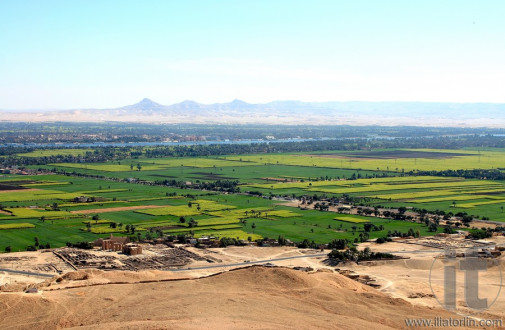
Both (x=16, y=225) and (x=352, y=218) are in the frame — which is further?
(x=352, y=218)

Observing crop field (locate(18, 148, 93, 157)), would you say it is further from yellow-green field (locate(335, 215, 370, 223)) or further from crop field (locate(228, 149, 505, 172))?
yellow-green field (locate(335, 215, 370, 223))

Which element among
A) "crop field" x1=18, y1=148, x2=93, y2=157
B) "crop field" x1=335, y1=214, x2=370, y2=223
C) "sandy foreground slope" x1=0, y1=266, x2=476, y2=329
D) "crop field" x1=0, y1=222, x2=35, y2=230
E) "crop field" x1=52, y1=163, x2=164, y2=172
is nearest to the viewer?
"sandy foreground slope" x1=0, y1=266, x2=476, y2=329

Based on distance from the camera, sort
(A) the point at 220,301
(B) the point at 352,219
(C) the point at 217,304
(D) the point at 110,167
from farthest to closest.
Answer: (D) the point at 110,167 → (B) the point at 352,219 → (A) the point at 220,301 → (C) the point at 217,304

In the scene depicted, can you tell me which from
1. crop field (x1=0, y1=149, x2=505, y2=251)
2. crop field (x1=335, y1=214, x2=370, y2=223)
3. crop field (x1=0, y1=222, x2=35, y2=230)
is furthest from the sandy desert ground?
crop field (x1=335, y1=214, x2=370, y2=223)

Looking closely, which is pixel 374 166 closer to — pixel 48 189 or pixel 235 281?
pixel 48 189

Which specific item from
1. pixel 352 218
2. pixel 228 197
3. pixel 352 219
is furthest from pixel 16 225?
pixel 352 218

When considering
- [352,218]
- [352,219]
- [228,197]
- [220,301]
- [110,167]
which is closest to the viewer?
[220,301]

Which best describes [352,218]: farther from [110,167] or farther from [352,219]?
[110,167]

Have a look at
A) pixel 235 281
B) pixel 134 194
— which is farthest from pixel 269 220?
pixel 235 281
